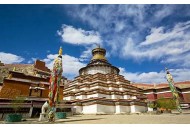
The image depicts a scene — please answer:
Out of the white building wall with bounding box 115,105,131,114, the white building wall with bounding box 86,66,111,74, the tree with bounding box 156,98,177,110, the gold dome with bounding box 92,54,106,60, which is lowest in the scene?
A: the white building wall with bounding box 115,105,131,114

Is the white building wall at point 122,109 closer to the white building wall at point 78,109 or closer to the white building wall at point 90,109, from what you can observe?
the white building wall at point 90,109

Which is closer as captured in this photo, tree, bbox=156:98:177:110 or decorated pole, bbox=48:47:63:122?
decorated pole, bbox=48:47:63:122

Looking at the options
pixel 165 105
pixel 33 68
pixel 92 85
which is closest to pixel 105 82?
pixel 92 85

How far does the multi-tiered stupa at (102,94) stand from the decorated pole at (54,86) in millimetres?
10060

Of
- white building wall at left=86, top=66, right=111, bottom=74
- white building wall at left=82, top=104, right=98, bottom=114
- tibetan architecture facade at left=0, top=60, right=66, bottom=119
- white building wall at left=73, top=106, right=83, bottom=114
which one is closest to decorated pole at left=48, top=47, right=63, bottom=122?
tibetan architecture facade at left=0, top=60, right=66, bottom=119

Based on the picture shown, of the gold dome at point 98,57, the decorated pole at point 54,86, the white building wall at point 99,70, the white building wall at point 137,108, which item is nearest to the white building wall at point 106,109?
the white building wall at point 137,108

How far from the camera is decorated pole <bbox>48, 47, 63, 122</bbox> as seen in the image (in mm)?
9617

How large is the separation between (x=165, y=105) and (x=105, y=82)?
34.1 feet

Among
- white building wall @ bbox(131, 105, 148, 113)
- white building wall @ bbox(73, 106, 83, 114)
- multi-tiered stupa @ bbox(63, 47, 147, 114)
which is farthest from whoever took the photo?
white building wall @ bbox(131, 105, 148, 113)

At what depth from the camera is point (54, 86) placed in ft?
33.9

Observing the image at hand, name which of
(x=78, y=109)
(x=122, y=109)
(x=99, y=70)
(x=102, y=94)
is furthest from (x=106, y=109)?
(x=99, y=70)

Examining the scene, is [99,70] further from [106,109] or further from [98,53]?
[106,109]

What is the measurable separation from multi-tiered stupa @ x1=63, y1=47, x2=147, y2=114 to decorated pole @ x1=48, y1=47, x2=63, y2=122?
33.0 feet

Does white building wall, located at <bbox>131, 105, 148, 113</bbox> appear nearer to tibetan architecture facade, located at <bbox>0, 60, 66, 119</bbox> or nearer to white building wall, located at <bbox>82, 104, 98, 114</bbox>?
white building wall, located at <bbox>82, 104, 98, 114</bbox>
